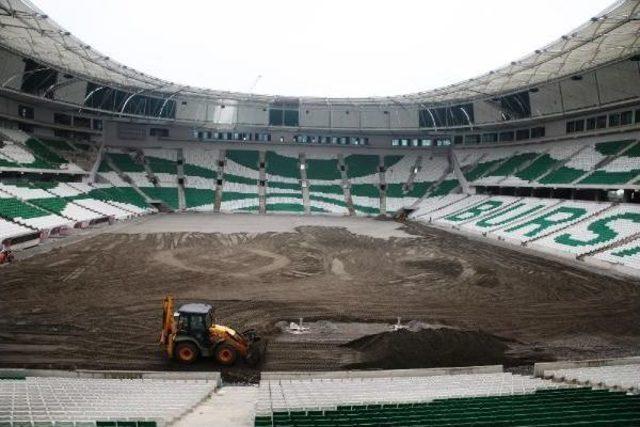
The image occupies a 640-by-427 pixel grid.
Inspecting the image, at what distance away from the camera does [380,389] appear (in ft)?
31.4

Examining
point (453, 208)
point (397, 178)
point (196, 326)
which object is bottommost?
point (196, 326)

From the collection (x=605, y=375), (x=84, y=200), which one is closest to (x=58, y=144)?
(x=84, y=200)

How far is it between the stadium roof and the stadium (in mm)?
261

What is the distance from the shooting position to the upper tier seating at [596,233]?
28672 mm

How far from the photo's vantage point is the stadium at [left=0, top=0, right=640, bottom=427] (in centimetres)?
930

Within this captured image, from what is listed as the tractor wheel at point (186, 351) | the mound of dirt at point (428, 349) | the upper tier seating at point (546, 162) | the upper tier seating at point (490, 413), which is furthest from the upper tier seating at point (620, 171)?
the tractor wheel at point (186, 351)

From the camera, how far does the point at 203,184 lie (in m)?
57.2

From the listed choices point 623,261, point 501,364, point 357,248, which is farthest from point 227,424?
point 623,261

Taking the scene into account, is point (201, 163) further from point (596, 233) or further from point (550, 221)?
point (596, 233)

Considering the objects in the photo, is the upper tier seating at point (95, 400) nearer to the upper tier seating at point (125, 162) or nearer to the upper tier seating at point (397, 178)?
the upper tier seating at point (397, 178)

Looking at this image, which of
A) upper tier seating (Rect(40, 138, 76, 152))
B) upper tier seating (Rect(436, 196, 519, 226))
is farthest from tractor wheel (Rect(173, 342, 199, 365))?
upper tier seating (Rect(40, 138, 76, 152))

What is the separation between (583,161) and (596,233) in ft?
45.6

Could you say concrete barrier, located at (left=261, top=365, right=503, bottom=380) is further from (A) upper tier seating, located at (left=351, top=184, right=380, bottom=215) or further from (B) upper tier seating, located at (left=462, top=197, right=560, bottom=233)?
(A) upper tier seating, located at (left=351, top=184, right=380, bottom=215)

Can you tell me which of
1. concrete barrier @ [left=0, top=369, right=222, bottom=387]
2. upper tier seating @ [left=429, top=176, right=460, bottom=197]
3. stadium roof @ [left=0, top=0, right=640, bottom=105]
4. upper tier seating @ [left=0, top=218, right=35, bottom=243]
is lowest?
concrete barrier @ [left=0, top=369, right=222, bottom=387]
